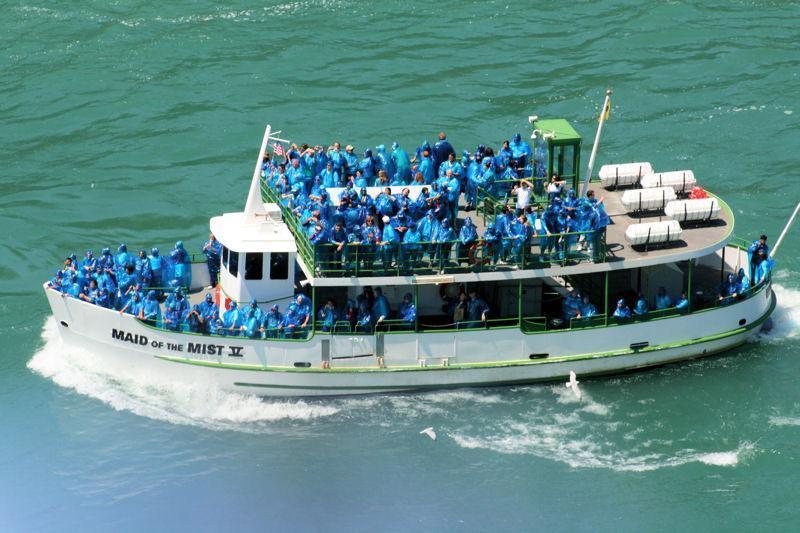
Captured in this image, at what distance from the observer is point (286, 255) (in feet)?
101

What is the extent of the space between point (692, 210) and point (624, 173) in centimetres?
235

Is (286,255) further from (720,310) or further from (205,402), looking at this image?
(720,310)

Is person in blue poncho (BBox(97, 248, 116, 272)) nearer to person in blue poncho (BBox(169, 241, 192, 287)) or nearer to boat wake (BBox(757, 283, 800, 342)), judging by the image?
person in blue poncho (BBox(169, 241, 192, 287))

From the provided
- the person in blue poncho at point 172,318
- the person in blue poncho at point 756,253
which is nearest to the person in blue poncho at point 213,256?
the person in blue poncho at point 172,318

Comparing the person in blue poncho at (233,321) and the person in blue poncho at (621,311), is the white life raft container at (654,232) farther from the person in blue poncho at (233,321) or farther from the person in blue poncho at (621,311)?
the person in blue poncho at (233,321)

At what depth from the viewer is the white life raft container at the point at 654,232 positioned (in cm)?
3055

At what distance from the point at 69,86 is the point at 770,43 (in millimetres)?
23650

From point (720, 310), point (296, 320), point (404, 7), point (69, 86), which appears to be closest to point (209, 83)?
point (69, 86)

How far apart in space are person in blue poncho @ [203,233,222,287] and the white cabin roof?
138cm

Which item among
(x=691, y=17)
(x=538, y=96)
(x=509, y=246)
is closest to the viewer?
(x=509, y=246)

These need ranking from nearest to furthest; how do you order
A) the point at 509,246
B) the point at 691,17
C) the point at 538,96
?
the point at 509,246 → the point at 538,96 → the point at 691,17

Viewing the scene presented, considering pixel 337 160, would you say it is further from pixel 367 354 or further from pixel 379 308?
pixel 367 354

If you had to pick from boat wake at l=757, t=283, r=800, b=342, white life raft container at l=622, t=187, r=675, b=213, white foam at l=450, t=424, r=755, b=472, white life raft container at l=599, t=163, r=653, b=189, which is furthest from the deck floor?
white foam at l=450, t=424, r=755, b=472

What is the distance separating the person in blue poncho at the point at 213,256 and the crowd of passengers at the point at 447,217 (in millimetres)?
1928
